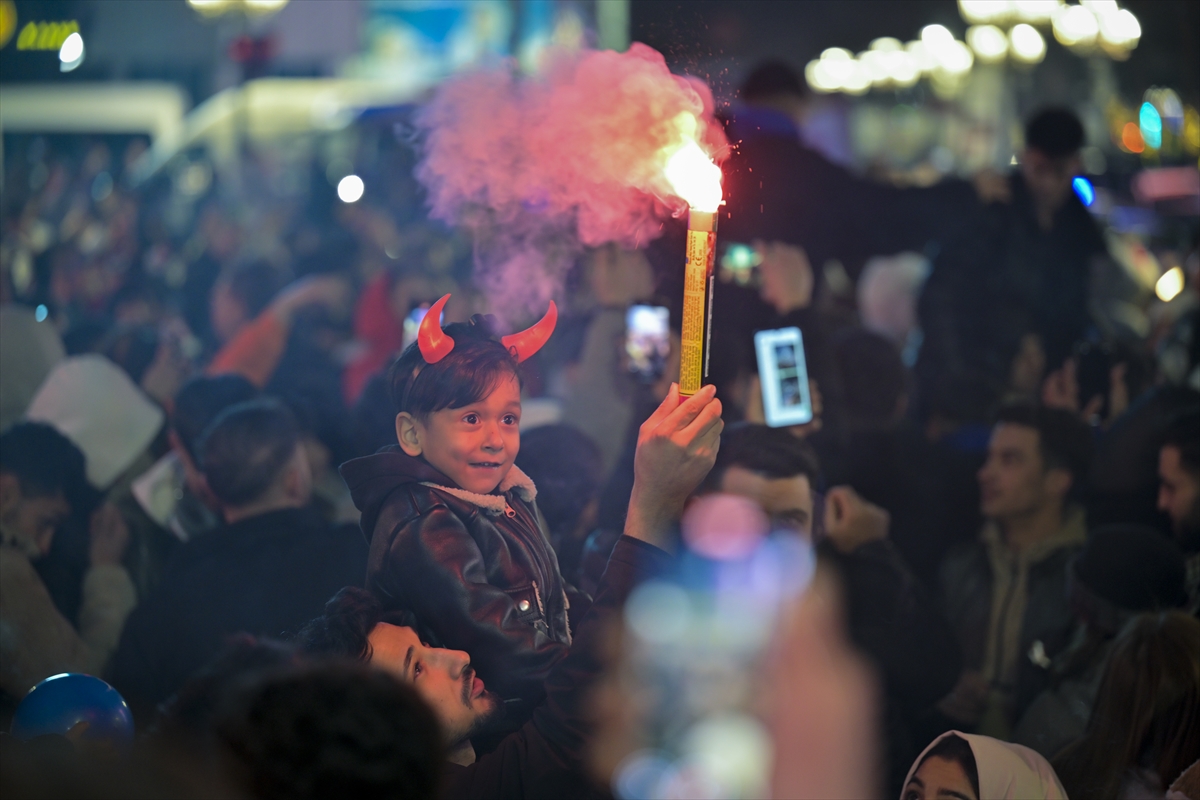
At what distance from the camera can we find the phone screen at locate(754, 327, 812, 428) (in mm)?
3523

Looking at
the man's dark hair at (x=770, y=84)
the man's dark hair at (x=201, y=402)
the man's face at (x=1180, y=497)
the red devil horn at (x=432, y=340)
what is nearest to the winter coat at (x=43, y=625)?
the man's dark hair at (x=201, y=402)

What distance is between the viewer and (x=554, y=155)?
255 centimetres

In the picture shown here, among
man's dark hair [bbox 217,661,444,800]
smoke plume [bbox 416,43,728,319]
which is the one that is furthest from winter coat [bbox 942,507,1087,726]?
man's dark hair [bbox 217,661,444,800]

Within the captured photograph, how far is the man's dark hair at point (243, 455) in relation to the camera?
3.15 m

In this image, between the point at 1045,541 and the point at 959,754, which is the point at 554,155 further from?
the point at 1045,541

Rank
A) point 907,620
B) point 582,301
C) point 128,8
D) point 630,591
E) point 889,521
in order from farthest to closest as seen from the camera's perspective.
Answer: point 128,8, point 582,301, point 889,521, point 907,620, point 630,591

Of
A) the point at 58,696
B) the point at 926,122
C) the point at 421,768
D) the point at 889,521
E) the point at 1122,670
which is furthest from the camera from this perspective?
the point at 926,122

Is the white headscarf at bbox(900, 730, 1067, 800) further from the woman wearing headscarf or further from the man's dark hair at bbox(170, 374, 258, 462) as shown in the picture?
the man's dark hair at bbox(170, 374, 258, 462)

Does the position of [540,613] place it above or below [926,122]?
below

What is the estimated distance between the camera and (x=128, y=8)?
18.6ft

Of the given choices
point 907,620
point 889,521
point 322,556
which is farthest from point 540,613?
point 889,521

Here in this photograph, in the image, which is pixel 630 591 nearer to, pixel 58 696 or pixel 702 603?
pixel 702 603

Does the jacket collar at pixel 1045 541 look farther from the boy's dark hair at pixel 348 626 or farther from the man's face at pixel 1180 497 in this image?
the boy's dark hair at pixel 348 626

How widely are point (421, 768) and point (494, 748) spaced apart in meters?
0.80
